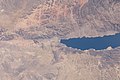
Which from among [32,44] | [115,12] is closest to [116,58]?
[115,12]

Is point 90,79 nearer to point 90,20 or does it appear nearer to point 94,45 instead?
point 94,45

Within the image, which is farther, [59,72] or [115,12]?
[115,12]

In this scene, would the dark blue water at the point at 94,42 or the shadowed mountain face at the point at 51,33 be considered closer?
the shadowed mountain face at the point at 51,33

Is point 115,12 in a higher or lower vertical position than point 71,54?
higher

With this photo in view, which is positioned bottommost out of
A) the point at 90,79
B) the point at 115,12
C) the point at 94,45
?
the point at 90,79
